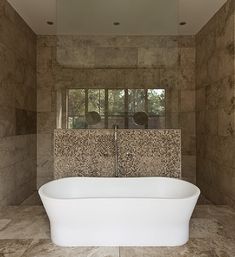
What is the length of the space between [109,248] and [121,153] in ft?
3.09

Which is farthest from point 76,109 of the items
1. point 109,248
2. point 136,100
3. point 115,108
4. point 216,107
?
point 216,107

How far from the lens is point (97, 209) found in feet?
4.76

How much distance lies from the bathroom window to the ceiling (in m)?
0.67

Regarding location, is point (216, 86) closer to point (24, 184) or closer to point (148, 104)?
point (148, 104)

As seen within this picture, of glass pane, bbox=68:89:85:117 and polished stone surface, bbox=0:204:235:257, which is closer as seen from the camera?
polished stone surface, bbox=0:204:235:257

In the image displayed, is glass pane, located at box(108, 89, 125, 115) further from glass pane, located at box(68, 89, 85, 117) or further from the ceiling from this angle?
the ceiling

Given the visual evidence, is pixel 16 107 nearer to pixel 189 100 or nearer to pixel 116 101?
pixel 116 101

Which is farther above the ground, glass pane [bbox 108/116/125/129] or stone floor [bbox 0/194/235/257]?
glass pane [bbox 108/116/125/129]

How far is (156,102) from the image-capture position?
241 centimetres

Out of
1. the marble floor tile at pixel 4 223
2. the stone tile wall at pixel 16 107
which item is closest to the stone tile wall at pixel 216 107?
the marble floor tile at pixel 4 223

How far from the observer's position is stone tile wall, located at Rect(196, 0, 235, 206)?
2.40 meters

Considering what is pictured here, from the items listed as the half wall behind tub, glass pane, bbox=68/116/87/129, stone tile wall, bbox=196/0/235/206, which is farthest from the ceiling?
the half wall behind tub

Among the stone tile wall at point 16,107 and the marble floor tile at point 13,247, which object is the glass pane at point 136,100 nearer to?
the stone tile wall at point 16,107

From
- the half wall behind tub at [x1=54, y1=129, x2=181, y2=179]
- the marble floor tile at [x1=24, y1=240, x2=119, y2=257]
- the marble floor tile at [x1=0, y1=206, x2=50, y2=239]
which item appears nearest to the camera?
the marble floor tile at [x1=24, y1=240, x2=119, y2=257]
